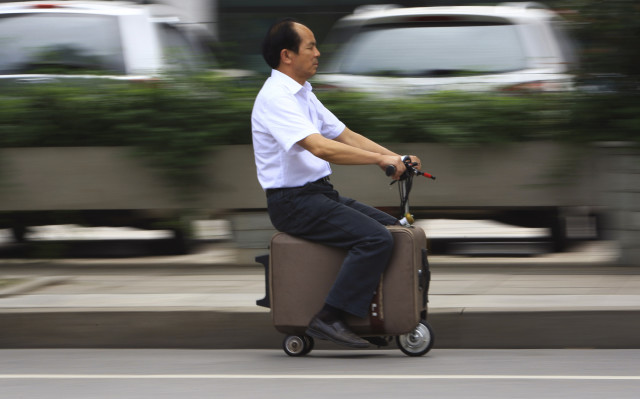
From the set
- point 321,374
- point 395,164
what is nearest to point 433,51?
point 395,164

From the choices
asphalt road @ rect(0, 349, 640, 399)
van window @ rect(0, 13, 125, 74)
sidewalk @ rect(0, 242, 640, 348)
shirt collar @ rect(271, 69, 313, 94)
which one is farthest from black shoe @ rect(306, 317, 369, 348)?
van window @ rect(0, 13, 125, 74)

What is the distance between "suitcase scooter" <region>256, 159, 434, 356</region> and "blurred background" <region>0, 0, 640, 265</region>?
6.17ft

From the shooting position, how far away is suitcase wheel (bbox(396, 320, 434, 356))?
5.93 m

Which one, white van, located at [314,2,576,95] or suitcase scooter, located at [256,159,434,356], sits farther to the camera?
white van, located at [314,2,576,95]

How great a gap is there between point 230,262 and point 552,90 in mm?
2615

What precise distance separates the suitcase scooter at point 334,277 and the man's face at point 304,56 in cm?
80

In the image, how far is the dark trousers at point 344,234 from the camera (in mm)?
5637

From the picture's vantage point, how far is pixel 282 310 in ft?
19.2

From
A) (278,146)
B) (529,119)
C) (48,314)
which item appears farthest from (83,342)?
(529,119)

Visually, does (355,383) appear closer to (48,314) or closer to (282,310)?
(282,310)

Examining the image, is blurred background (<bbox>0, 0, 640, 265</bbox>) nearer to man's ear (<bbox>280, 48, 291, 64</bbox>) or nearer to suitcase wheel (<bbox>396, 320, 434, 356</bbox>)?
suitcase wheel (<bbox>396, 320, 434, 356</bbox>)

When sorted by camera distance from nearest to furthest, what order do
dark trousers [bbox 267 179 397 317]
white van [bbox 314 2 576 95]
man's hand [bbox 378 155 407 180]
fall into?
man's hand [bbox 378 155 407 180]
dark trousers [bbox 267 179 397 317]
white van [bbox 314 2 576 95]

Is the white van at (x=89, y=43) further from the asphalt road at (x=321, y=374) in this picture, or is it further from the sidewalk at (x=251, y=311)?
the asphalt road at (x=321, y=374)

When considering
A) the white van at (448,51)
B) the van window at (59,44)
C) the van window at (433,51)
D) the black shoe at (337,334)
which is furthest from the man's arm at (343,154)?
the van window at (59,44)
